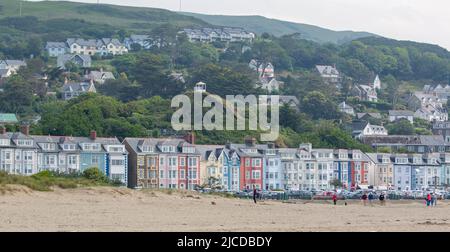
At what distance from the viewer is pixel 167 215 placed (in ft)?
111

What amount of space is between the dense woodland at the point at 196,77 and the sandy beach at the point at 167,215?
35372mm

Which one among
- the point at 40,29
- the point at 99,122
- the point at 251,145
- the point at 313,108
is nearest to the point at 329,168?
the point at 251,145

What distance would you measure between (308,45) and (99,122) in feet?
280

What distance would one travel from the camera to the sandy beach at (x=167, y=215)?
2930 cm

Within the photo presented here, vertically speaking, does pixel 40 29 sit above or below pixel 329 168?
above

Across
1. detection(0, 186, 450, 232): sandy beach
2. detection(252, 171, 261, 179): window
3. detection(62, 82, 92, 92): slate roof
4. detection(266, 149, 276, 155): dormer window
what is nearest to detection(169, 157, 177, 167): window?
detection(252, 171, 261, 179): window

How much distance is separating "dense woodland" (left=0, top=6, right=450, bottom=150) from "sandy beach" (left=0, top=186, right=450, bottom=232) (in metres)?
35.4

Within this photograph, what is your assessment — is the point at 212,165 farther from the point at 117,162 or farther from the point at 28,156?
the point at 28,156

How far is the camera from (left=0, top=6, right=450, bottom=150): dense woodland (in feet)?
280

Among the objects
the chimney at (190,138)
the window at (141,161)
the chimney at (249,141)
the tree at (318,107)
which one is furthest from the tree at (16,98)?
the window at (141,161)

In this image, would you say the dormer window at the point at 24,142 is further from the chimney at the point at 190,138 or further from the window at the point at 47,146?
the chimney at the point at 190,138

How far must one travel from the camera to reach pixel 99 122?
7900cm
